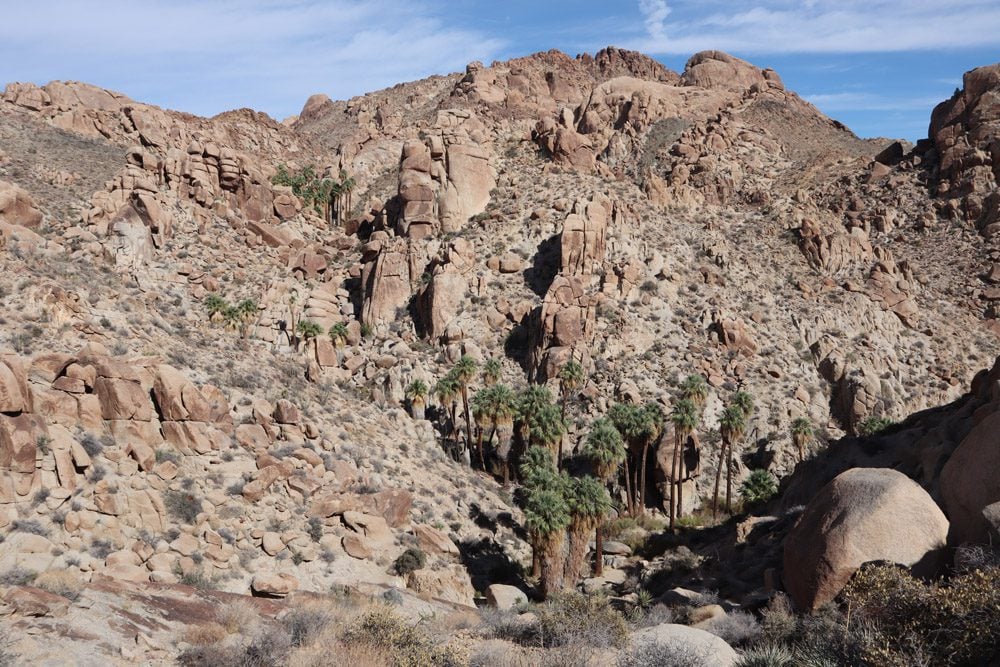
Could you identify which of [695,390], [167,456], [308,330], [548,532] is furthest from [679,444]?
[167,456]

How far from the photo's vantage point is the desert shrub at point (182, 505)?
26.1 metres

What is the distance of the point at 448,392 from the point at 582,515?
61.1ft

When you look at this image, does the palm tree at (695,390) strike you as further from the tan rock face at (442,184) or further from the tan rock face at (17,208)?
the tan rock face at (17,208)

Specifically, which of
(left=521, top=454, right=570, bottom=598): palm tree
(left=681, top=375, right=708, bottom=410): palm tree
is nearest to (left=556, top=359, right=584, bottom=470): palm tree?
(left=681, top=375, right=708, bottom=410): palm tree

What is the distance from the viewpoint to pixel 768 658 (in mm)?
12625

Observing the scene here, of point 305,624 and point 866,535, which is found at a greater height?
point 866,535

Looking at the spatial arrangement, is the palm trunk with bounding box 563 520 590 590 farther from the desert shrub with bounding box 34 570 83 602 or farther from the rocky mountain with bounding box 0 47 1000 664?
the desert shrub with bounding box 34 570 83 602

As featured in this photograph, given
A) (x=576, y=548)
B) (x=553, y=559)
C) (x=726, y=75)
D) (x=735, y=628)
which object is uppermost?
(x=726, y=75)

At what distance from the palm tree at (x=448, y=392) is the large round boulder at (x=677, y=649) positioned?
3854 cm

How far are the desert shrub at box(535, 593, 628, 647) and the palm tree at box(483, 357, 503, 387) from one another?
38693 mm

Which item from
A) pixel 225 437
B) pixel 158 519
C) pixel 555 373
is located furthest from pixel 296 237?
pixel 158 519

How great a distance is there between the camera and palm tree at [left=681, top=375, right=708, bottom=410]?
53.1 meters

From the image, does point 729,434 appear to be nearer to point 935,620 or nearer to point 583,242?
point 583,242

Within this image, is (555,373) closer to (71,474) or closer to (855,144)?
(71,474)
